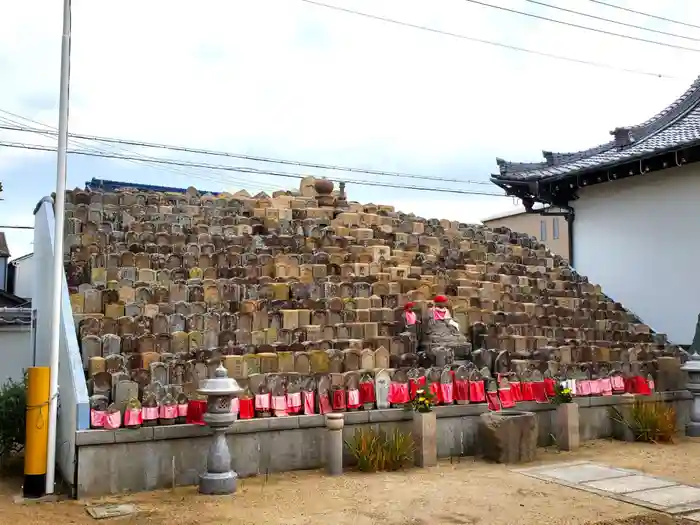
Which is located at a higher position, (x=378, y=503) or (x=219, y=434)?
(x=219, y=434)

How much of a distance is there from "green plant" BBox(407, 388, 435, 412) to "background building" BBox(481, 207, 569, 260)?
18403mm

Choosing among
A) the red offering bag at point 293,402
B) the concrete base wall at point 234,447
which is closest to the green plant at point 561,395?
the concrete base wall at point 234,447

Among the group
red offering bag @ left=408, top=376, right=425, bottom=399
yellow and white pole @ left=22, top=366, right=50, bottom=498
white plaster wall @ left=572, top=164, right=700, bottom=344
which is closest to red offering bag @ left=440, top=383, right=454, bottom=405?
red offering bag @ left=408, top=376, right=425, bottom=399

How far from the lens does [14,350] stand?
13898mm

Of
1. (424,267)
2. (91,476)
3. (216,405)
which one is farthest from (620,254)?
(91,476)

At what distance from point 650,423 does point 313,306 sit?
5918 mm

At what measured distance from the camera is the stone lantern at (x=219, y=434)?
788 centimetres

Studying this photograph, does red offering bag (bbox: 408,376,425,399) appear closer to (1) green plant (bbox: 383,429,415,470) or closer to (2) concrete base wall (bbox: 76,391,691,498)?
(2) concrete base wall (bbox: 76,391,691,498)

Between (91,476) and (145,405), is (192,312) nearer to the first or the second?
(145,405)

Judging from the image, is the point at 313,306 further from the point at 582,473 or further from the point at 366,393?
the point at 582,473

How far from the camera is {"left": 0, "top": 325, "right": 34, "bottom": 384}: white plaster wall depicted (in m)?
13.8

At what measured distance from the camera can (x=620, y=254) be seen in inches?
718

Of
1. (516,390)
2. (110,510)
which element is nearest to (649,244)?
(516,390)

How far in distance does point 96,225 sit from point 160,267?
5.16 feet
